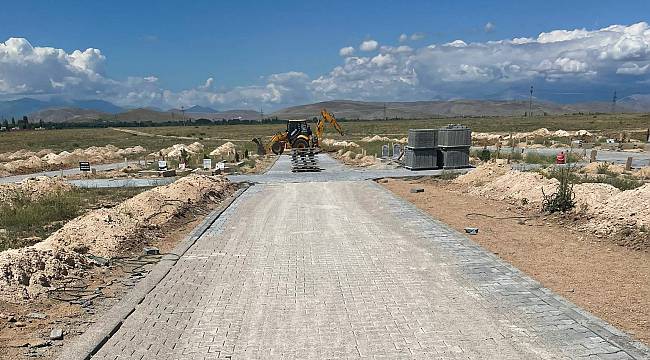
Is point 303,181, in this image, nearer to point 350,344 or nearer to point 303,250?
point 303,250

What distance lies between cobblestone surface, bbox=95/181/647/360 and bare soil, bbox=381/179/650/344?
36 cm

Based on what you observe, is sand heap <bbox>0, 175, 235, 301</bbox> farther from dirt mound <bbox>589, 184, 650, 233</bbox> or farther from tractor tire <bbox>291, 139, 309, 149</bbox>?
tractor tire <bbox>291, 139, 309, 149</bbox>

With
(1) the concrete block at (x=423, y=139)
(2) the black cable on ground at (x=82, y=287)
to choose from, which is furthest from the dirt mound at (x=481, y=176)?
(2) the black cable on ground at (x=82, y=287)

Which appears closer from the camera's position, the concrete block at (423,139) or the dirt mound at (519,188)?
the dirt mound at (519,188)

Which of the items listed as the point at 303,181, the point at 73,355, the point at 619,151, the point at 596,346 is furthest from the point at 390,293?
the point at 619,151

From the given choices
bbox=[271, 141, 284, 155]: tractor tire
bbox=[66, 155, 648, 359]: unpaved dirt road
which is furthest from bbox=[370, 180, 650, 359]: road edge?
bbox=[271, 141, 284, 155]: tractor tire

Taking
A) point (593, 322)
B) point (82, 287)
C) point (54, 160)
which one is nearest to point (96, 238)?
point (82, 287)

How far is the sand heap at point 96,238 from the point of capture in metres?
6.83

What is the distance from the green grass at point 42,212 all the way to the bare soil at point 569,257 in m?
9.47

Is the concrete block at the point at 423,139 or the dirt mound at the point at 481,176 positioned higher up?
the concrete block at the point at 423,139

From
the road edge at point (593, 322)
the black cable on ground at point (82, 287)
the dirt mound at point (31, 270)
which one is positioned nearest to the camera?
the road edge at point (593, 322)

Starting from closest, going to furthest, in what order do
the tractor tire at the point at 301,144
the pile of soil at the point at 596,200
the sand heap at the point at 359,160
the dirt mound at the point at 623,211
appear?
1. the pile of soil at the point at 596,200
2. the dirt mound at the point at 623,211
3. the sand heap at the point at 359,160
4. the tractor tire at the point at 301,144

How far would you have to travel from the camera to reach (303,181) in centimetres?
2009

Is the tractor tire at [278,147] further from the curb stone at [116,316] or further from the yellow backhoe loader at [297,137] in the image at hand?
the curb stone at [116,316]
